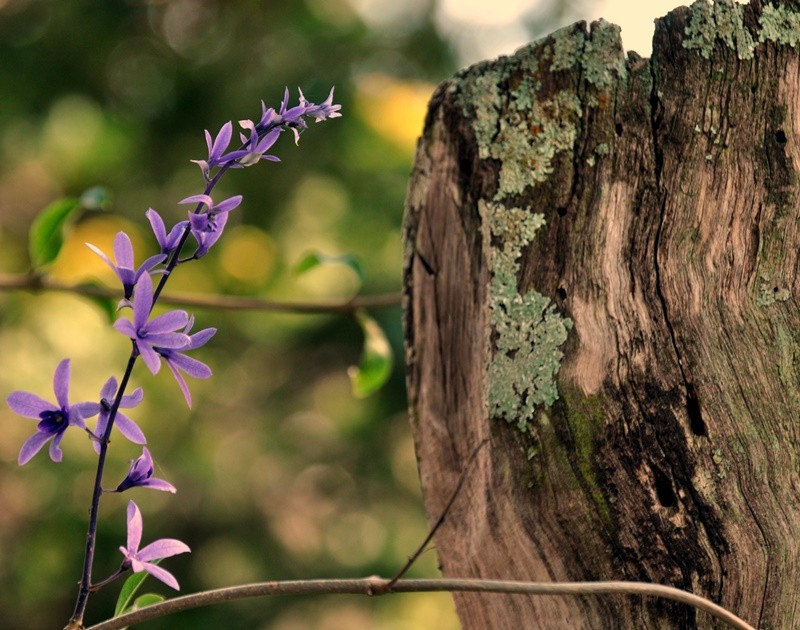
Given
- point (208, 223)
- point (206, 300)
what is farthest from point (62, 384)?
point (206, 300)

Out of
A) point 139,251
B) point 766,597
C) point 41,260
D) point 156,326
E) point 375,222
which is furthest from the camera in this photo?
point 375,222

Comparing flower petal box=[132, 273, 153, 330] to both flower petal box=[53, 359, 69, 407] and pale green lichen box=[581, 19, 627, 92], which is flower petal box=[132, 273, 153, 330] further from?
pale green lichen box=[581, 19, 627, 92]

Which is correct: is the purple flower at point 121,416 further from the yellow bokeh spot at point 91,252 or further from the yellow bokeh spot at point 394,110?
the yellow bokeh spot at point 394,110

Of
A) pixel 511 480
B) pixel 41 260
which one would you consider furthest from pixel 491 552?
pixel 41 260

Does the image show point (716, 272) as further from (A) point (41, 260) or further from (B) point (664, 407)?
(A) point (41, 260)

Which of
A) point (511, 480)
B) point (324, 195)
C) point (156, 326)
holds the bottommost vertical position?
point (511, 480)
